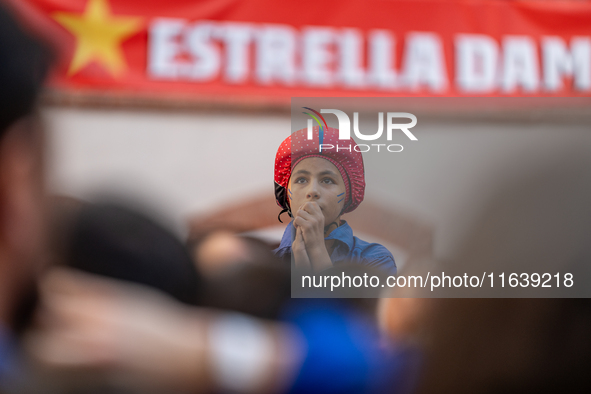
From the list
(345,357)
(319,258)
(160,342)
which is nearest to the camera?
(160,342)

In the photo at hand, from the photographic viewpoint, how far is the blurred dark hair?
676 mm

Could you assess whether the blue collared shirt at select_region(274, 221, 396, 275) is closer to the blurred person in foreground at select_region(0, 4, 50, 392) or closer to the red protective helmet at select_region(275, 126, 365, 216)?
the red protective helmet at select_region(275, 126, 365, 216)

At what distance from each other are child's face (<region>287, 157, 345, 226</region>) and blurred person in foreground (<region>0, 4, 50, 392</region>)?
576mm

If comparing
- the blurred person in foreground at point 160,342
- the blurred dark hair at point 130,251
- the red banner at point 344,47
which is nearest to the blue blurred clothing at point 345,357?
the blurred person in foreground at point 160,342

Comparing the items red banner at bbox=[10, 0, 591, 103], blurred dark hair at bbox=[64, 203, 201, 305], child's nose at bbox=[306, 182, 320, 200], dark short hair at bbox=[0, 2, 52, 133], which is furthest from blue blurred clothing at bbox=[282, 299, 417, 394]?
red banner at bbox=[10, 0, 591, 103]

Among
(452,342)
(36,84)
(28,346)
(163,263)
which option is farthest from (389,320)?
(36,84)

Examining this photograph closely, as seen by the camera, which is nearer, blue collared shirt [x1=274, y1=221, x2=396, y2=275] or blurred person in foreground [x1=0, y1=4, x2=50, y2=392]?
blurred person in foreground [x1=0, y1=4, x2=50, y2=392]

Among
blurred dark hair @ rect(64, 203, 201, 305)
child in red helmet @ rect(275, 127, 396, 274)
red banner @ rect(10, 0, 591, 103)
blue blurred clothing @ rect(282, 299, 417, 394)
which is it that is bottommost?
blue blurred clothing @ rect(282, 299, 417, 394)

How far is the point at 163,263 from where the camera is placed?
0.81 meters

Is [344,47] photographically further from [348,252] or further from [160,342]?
[160,342]

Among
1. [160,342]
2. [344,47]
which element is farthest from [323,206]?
[344,47]

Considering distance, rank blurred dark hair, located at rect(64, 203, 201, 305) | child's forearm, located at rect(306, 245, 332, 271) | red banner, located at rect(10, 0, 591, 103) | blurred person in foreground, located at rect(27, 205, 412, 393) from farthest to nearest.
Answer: red banner, located at rect(10, 0, 591, 103)
child's forearm, located at rect(306, 245, 332, 271)
blurred dark hair, located at rect(64, 203, 201, 305)
blurred person in foreground, located at rect(27, 205, 412, 393)

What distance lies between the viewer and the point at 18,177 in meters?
0.59

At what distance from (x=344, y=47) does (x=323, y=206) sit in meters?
2.42
